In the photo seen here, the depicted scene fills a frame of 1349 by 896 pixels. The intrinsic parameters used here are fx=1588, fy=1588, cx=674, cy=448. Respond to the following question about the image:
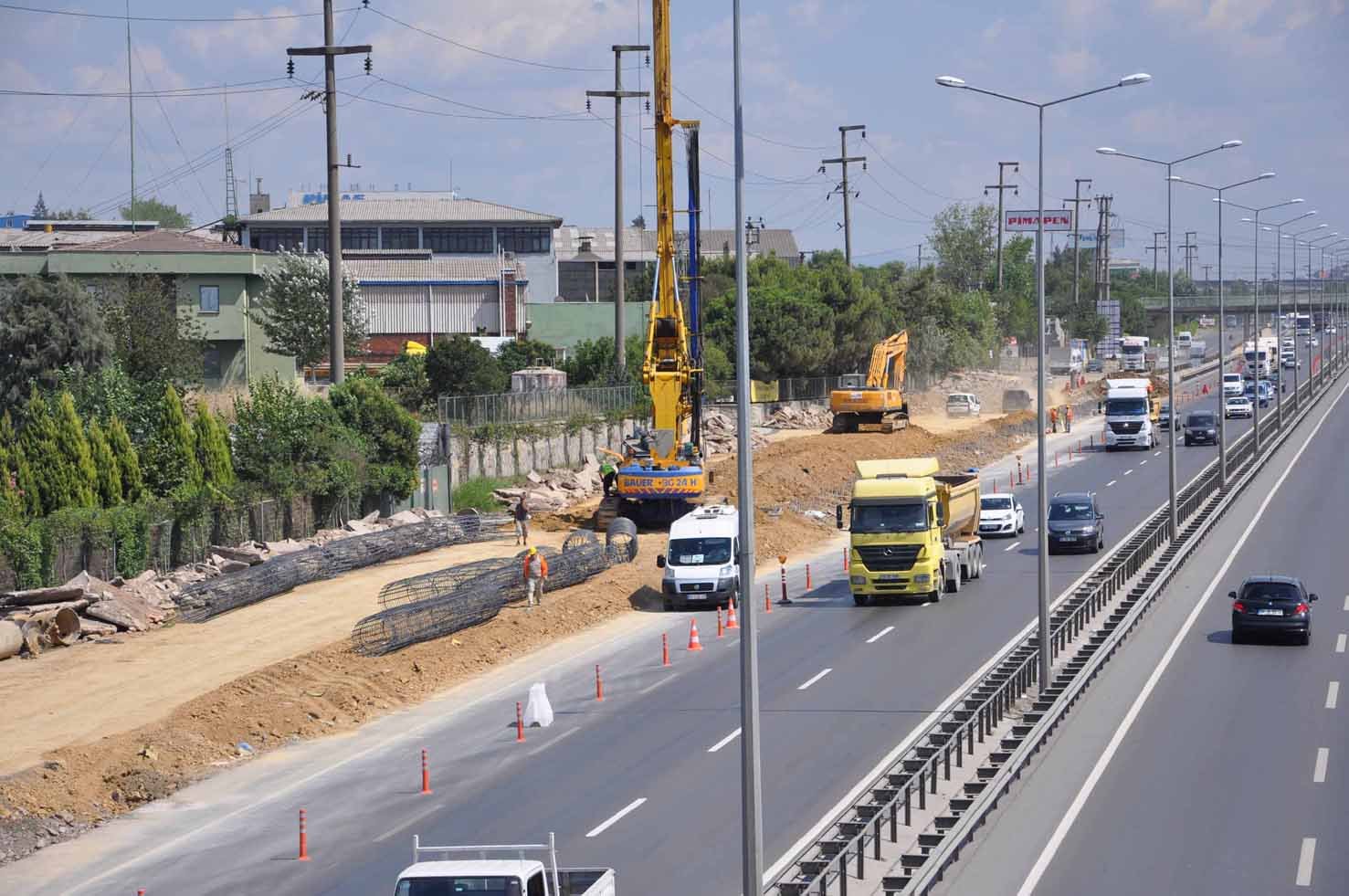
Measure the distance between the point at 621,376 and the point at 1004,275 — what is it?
399 feet

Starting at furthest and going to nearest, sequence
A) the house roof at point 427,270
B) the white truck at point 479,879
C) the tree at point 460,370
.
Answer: the house roof at point 427,270 < the tree at point 460,370 < the white truck at point 479,879

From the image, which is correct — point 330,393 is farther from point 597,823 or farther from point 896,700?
point 597,823

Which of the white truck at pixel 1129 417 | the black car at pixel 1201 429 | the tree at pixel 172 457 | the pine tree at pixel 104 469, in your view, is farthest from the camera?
the black car at pixel 1201 429

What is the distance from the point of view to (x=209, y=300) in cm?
6781

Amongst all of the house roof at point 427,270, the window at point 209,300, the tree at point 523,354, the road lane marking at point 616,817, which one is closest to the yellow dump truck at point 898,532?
the road lane marking at point 616,817

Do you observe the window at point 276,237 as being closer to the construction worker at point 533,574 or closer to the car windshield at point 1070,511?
the car windshield at point 1070,511

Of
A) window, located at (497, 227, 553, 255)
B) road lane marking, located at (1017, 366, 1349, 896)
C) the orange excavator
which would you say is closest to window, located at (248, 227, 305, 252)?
window, located at (497, 227, 553, 255)

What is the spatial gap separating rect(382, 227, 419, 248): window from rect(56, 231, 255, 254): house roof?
160 feet

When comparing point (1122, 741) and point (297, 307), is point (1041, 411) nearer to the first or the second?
point (1122, 741)

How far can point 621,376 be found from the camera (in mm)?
75125

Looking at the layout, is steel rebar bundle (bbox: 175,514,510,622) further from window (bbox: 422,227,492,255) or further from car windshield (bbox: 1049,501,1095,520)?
window (bbox: 422,227,492,255)

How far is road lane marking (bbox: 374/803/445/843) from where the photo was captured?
2177 centimetres

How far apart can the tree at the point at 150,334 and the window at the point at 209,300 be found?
3.29m

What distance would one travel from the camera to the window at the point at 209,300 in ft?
222
